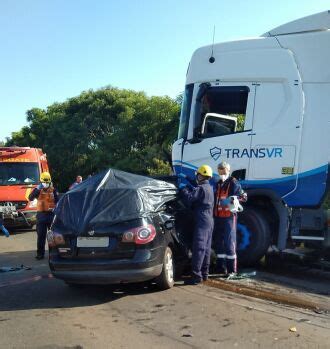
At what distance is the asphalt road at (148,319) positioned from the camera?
189 inches

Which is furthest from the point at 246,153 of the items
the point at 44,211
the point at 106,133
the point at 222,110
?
the point at 106,133

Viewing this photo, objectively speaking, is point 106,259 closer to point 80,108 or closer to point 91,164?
point 91,164

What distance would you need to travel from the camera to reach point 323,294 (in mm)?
6758

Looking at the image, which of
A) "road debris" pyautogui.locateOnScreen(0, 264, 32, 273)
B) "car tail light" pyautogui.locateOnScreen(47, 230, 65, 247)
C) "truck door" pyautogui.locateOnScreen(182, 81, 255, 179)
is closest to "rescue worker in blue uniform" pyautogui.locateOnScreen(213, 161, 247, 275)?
"truck door" pyautogui.locateOnScreen(182, 81, 255, 179)

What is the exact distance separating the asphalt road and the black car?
36 cm

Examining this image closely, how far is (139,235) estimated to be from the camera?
6.18 m

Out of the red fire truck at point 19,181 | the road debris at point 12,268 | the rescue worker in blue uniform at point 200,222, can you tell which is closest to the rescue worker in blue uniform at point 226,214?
the rescue worker in blue uniform at point 200,222

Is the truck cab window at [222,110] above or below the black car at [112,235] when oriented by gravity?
Answer: above

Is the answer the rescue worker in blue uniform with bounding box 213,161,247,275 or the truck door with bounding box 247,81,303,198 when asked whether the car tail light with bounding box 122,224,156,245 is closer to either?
the rescue worker in blue uniform with bounding box 213,161,247,275

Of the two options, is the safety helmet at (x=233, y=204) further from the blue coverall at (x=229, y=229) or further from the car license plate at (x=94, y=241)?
the car license plate at (x=94, y=241)

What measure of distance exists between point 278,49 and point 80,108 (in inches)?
1178

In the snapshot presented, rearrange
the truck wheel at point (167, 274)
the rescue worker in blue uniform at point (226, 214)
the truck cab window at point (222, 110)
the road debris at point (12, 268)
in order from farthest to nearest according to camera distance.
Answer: the road debris at point (12, 268) < the truck cab window at point (222, 110) < the rescue worker in blue uniform at point (226, 214) < the truck wheel at point (167, 274)

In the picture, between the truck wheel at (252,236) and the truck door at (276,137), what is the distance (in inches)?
20.1

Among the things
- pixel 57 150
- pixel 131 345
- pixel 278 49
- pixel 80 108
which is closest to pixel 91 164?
pixel 57 150
